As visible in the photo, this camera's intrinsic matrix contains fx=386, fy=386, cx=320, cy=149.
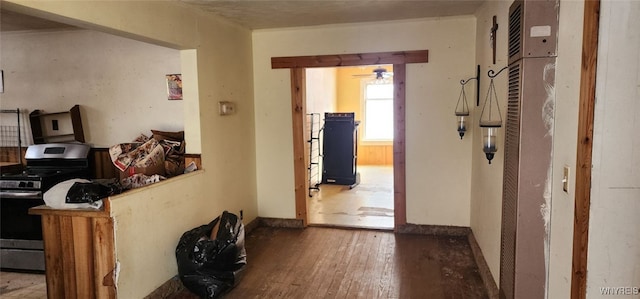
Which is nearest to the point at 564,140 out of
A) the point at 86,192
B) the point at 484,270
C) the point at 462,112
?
the point at 484,270

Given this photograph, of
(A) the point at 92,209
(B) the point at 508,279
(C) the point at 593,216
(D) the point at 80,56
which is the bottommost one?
(B) the point at 508,279

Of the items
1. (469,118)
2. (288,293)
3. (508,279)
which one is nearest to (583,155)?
(508,279)

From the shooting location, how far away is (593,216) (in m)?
1.33

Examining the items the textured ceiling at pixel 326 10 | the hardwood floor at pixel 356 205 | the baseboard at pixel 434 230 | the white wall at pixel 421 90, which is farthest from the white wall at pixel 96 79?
the baseboard at pixel 434 230

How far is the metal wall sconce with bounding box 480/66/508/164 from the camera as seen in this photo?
7.70 ft

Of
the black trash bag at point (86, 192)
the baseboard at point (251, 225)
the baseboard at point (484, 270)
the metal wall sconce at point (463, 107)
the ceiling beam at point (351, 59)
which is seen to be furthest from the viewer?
the baseboard at point (251, 225)

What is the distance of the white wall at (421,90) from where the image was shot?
370cm

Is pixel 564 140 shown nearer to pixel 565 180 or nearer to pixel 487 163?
pixel 565 180

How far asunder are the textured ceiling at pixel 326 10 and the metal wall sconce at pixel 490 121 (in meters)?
0.84

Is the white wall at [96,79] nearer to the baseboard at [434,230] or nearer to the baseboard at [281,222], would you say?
the baseboard at [281,222]

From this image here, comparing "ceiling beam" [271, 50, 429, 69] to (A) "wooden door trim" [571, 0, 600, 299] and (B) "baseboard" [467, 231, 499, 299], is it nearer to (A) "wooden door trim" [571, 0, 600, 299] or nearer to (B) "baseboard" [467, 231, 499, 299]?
(B) "baseboard" [467, 231, 499, 299]

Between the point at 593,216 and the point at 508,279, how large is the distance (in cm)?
78

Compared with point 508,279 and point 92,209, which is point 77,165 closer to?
point 92,209

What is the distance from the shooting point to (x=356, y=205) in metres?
5.22
